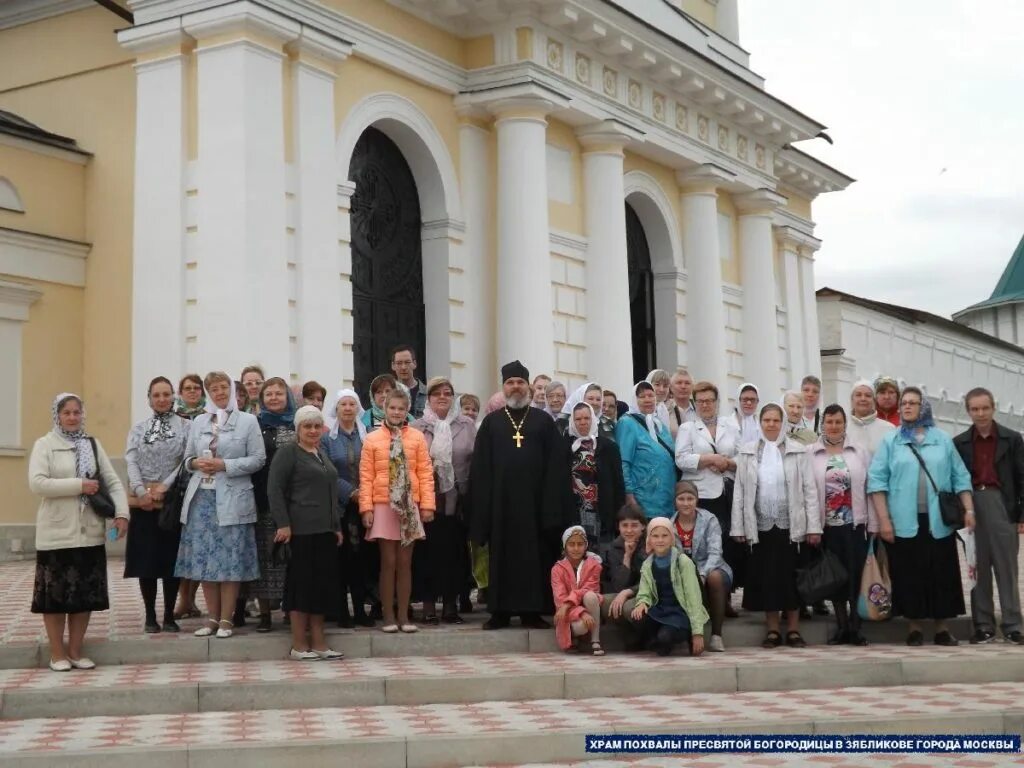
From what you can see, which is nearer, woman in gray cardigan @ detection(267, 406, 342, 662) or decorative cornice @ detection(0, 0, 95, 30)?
woman in gray cardigan @ detection(267, 406, 342, 662)

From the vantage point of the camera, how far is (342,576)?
10.4 m

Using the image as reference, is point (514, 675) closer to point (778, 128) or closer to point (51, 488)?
point (51, 488)

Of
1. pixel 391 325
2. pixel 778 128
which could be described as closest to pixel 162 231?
pixel 391 325

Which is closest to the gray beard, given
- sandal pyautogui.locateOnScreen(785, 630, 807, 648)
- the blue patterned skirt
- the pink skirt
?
the pink skirt

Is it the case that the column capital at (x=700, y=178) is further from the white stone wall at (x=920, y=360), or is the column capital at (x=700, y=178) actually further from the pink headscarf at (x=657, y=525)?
the pink headscarf at (x=657, y=525)

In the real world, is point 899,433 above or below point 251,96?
below

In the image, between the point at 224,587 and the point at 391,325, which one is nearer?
the point at 224,587

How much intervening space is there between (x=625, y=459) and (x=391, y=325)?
8.00m

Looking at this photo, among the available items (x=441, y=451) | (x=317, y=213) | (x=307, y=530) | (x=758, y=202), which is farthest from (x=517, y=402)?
(x=758, y=202)

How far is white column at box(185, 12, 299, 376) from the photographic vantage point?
50.2 ft

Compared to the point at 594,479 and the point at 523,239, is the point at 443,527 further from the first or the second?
the point at 523,239

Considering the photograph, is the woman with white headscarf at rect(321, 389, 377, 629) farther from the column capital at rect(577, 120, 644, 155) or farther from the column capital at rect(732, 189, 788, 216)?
the column capital at rect(732, 189, 788, 216)

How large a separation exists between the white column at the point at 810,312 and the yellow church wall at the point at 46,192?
641 inches

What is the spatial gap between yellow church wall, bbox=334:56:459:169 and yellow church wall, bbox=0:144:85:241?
3.30 m
